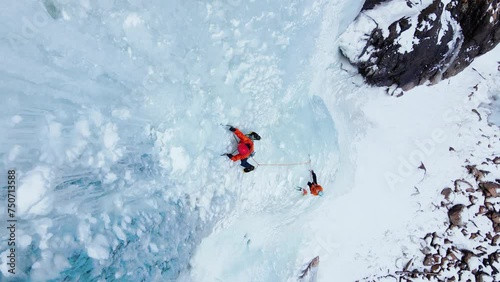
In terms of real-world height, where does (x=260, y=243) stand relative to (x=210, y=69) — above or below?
below

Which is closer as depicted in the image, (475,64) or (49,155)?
(49,155)

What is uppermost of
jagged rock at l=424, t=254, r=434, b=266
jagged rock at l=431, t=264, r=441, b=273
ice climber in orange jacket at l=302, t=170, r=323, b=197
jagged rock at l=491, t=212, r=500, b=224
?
ice climber in orange jacket at l=302, t=170, r=323, b=197

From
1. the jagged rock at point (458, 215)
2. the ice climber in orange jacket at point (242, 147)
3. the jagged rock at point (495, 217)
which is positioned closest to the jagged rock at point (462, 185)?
the jagged rock at point (458, 215)

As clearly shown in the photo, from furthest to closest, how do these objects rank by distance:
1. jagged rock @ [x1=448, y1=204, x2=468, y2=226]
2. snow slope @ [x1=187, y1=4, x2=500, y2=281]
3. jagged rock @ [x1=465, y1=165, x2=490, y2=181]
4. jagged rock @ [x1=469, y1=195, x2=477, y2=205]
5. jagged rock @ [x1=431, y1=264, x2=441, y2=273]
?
jagged rock @ [x1=465, y1=165, x2=490, y2=181]
jagged rock @ [x1=469, y1=195, x2=477, y2=205]
jagged rock @ [x1=448, y1=204, x2=468, y2=226]
jagged rock @ [x1=431, y1=264, x2=441, y2=273]
snow slope @ [x1=187, y1=4, x2=500, y2=281]

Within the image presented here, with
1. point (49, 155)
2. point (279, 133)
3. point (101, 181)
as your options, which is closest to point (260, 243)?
point (279, 133)

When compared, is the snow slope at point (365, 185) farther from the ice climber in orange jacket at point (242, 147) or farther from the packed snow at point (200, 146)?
the ice climber in orange jacket at point (242, 147)

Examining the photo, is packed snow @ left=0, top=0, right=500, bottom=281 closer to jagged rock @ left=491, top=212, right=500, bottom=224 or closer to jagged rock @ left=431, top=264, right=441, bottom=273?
jagged rock @ left=431, top=264, right=441, bottom=273

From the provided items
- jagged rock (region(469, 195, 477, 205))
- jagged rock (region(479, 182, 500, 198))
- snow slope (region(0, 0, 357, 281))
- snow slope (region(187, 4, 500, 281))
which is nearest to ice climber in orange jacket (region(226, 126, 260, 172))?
snow slope (region(0, 0, 357, 281))

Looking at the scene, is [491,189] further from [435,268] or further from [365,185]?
[365,185]

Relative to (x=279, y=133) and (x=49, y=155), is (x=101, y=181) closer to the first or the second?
(x=49, y=155)
